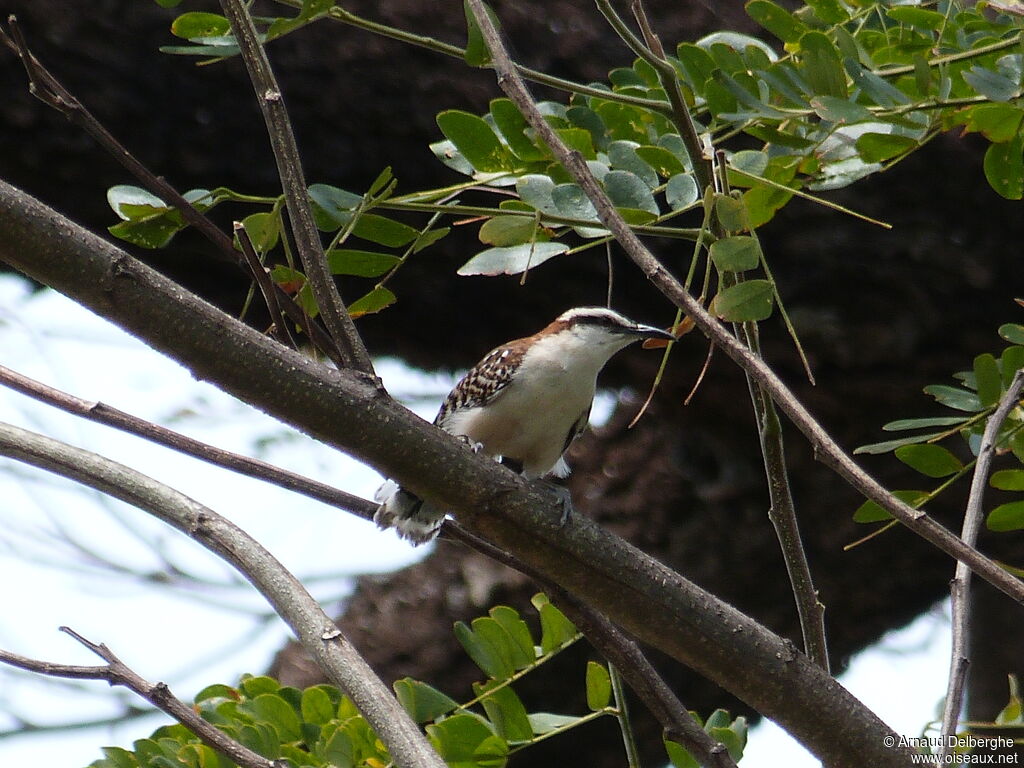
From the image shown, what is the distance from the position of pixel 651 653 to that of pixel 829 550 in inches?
27.2

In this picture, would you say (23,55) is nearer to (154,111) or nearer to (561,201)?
(561,201)

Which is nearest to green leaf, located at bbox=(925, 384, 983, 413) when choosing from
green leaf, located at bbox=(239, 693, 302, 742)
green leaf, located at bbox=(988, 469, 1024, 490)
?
green leaf, located at bbox=(988, 469, 1024, 490)

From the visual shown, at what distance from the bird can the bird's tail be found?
252 millimetres

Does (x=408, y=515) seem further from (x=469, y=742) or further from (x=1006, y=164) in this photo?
(x=1006, y=164)

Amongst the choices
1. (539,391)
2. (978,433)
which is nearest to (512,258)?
(978,433)

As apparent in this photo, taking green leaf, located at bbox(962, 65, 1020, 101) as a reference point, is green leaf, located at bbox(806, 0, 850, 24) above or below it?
above

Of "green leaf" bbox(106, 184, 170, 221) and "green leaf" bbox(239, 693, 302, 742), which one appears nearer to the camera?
"green leaf" bbox(106, 184, 170, 221)

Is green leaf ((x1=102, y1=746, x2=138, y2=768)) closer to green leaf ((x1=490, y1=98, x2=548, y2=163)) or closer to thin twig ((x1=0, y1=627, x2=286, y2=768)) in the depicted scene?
thin twig ((x1=0, y1=627, x2=286, y2=768))

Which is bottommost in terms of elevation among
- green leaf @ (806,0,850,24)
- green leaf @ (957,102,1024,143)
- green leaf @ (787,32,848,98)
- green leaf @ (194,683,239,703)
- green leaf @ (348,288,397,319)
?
green leaf @ (194,683,239,703)

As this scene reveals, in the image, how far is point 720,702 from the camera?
4.12 m

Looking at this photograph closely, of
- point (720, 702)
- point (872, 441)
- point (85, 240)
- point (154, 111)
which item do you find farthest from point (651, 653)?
point (85, 240)

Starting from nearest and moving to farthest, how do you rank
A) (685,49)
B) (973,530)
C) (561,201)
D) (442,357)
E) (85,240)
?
(85,240) < (973,530) < (561,201) < (685,49) < (442,357)

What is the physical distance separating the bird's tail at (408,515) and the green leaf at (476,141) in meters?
0.91

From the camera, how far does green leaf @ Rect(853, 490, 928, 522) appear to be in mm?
2115
